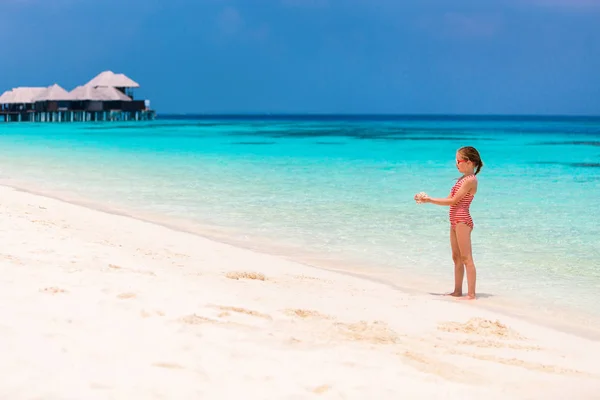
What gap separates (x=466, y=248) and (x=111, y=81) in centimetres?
7341

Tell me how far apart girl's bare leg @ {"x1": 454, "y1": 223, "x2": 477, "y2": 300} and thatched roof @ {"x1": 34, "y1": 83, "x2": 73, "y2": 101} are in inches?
2847

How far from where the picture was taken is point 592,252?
26.0ft

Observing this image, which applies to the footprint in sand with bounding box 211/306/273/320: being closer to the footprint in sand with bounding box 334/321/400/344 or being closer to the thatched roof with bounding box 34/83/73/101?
the footprint in sand with bounding box 334/321/400/344

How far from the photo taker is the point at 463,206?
17.4 feet

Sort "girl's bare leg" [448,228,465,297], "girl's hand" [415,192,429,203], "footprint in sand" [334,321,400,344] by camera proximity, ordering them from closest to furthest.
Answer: "footprint in sand" [334,321,400,344], "girl's hand" [415,192,429,203], "girl's bare leg" [448,228,465,297]

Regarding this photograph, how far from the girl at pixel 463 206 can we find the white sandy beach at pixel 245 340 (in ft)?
1.08

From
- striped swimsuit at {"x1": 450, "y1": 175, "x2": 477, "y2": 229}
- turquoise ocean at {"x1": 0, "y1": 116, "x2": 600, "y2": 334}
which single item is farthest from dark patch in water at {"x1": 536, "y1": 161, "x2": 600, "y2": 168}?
striped swimsuit at {"x1": 450, "y1": 175, "x2": 477, "y2": 229}

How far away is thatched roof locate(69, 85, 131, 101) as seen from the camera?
73.0 metres

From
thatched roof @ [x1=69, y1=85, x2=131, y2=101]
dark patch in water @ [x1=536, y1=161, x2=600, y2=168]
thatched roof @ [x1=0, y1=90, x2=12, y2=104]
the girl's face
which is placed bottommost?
dark patch in water @ [x1=536, y1=161, x2=600, y2=168]

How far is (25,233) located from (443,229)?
5158 mm

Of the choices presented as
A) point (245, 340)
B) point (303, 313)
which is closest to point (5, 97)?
point (303, 313)

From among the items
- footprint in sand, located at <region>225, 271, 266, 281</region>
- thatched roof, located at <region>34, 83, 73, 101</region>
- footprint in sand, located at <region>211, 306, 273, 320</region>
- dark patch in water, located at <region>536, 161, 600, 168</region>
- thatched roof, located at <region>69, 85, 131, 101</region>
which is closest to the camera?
footprint in sand, located at <region>211, 306, 273, 320</region>

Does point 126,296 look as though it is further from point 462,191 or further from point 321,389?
point 462,191

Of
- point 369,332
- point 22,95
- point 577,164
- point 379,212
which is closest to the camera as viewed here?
point 369,332
